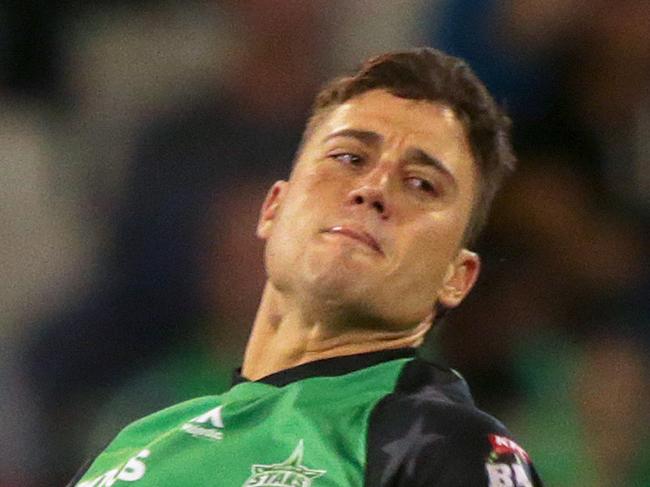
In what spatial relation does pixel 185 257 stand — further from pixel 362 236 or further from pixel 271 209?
pixel 362 236

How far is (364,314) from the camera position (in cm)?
173

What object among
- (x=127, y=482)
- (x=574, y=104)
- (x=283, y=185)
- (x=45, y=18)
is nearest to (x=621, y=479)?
(x=574, y=104)

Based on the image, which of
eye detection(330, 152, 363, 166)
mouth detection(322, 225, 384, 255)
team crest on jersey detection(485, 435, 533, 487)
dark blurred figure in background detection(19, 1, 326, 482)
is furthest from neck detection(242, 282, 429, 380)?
dark blurred figure in background detection(19, 1, 326, 482)

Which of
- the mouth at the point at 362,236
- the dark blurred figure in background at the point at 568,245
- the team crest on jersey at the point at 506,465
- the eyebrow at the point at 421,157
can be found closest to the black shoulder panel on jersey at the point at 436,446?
the team crest on jersey at the point at 506,465

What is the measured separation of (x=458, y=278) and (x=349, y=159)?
0.24m

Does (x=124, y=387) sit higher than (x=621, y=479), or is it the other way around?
(x=124, y=387)

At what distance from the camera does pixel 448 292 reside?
1.85m

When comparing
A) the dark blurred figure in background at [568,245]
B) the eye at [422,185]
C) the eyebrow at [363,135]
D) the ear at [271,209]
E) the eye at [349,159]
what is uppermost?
the eyebrow at [363,135]

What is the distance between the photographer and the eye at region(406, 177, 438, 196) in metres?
1.77

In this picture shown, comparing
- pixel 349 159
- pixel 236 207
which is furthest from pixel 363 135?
pixel 236 207

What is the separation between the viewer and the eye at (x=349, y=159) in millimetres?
1806

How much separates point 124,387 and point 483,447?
1.24 metres

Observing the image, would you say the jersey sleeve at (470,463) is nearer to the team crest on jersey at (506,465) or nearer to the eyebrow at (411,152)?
the team crest on jersey at (506,465)

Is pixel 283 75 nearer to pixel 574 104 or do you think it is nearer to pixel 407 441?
pixel 574 104
